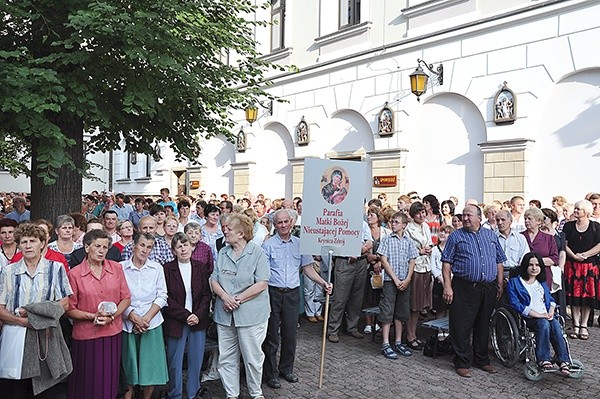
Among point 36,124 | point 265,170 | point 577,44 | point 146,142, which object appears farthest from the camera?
point 265,170

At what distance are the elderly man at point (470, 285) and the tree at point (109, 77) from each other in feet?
13.3

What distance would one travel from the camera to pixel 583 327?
794 centimetres

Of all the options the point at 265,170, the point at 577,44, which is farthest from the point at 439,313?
the point at 265,170

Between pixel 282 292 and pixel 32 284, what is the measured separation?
2460 mm

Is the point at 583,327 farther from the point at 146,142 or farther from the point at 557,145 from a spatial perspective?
the point at 146,142

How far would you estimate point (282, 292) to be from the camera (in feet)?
19.6

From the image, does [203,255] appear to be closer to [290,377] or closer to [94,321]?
[94,321]

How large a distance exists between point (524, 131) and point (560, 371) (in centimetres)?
648

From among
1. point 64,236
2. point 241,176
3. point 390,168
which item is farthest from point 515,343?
point 241,176

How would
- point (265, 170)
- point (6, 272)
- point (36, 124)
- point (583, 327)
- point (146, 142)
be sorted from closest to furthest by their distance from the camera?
point (6, 272)
point (36, 124)
point (583, 327)
point (146, 142)
point (265, 170)

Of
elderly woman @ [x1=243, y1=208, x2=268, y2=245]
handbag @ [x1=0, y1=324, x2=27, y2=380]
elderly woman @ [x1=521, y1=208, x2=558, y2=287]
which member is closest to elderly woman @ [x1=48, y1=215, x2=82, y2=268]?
handbag @ [x1=0, y1=324, x2=27, y2=380]

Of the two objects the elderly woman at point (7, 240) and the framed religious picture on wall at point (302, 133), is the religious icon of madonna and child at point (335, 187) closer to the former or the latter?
the elderly woman at point (7, 240)

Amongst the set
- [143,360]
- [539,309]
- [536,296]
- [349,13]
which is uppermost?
[349,13]

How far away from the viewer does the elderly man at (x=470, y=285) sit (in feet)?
20.6
